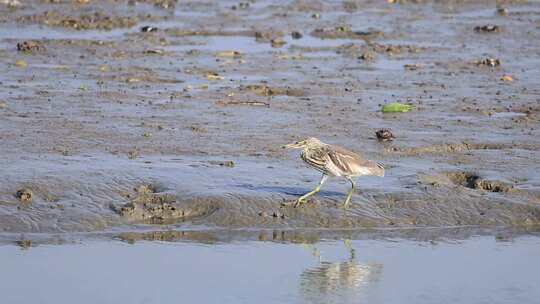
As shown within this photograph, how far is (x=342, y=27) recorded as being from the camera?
20328 millimetres

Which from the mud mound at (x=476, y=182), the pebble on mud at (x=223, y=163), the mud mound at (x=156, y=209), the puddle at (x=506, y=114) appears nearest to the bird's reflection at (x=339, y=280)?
the mud mound at (x=156, y=209)

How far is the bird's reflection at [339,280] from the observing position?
871 centimetres

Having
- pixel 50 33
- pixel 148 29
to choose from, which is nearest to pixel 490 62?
pixel 148 29

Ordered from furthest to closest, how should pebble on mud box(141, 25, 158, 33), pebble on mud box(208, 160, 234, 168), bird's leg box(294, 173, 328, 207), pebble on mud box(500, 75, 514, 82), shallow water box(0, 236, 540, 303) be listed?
pebble on mud box(141, 25, 158, 33)
pebble on mud box(500, 75, 514, 82)
pebble on mud box(208, 160, 234, 168)
bird's leg box(294, 173, 328, 207)
shallow water box(0, 236, 540, 303)

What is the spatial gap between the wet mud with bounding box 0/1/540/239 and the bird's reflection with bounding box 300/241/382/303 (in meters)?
1.09

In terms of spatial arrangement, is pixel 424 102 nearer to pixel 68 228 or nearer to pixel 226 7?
pixel 68 228

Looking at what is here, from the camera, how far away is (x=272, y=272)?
924 cm

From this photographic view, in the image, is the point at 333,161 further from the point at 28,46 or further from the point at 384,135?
the point at 28,46

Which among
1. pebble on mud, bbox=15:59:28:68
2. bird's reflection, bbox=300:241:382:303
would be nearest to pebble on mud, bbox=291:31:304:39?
pebble on mud, bbox=15:59:28:68

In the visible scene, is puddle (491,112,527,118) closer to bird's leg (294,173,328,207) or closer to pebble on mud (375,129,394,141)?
pebble on mud (375,129,394,141)

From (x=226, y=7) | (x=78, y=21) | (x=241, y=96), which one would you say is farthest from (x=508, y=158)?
(x=226, y=7)

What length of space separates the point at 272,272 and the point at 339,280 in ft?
1.75

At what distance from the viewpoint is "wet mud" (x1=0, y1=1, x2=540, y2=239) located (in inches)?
421

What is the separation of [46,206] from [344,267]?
275 centimetres
